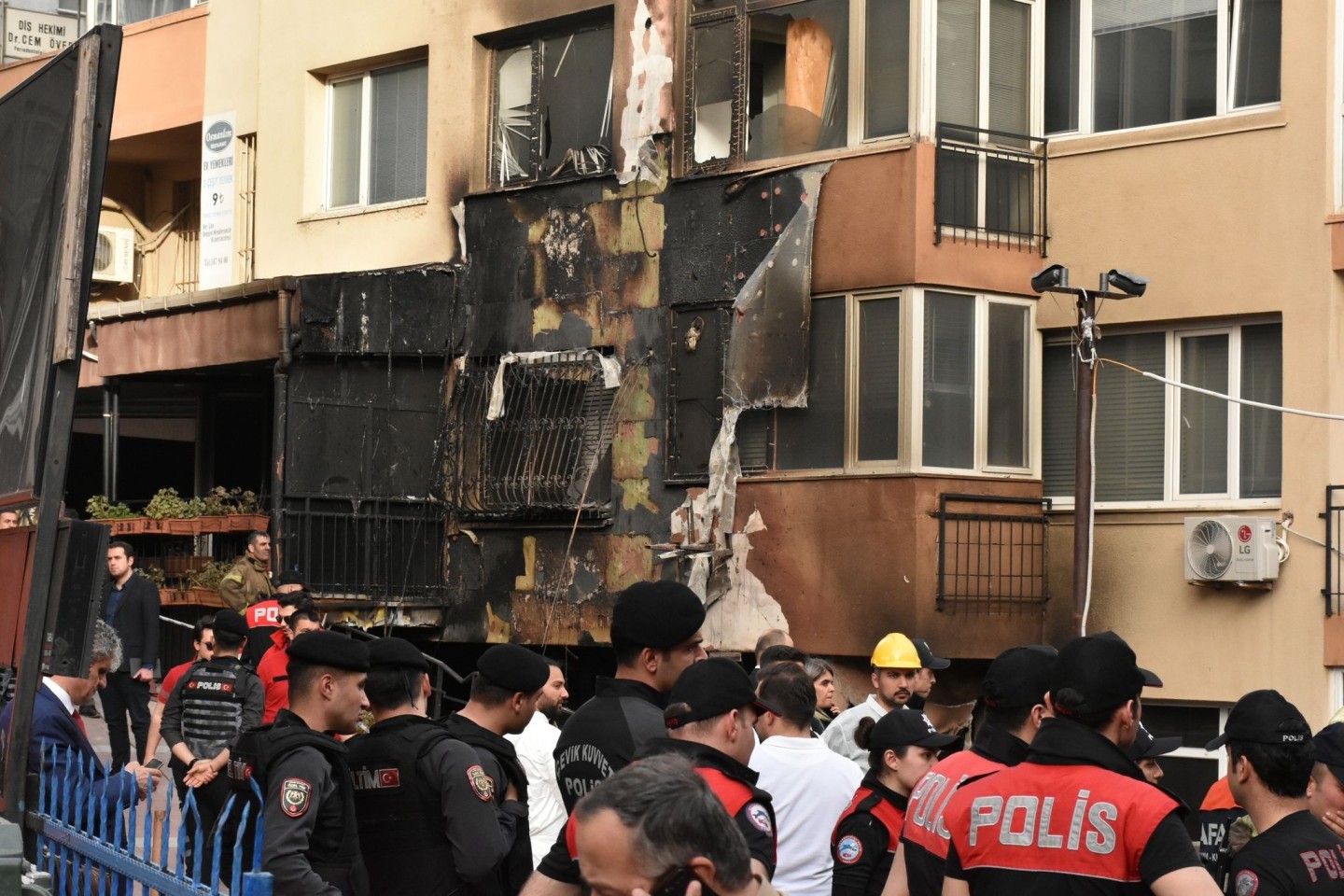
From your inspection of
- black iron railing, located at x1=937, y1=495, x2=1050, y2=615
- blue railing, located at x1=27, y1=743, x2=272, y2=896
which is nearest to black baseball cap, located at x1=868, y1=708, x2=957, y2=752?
blue railing, located at x1=27, y1=743, x2=272, y2=896

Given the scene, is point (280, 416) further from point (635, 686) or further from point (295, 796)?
point (635, 686)

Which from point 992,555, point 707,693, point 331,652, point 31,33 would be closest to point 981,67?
point 992,555

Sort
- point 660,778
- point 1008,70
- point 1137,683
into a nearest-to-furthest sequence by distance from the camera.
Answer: point 660,778 < point 1137,683 < point 1008,70

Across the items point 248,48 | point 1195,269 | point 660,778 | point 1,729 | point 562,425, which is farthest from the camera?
point 248,48

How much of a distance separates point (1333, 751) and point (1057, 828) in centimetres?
150

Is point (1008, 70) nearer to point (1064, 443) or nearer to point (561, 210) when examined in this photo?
point (1064, 443)

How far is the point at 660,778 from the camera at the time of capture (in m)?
3.29

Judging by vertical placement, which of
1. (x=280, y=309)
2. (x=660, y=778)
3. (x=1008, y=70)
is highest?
(x=1008, y=70)

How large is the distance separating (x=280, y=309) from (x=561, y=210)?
300 cm

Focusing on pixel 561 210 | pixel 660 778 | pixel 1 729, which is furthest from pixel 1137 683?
pixel 561 210

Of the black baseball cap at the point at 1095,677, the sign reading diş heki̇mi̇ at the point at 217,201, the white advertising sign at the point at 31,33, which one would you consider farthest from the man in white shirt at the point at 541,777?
the white advertising sign at the point at 31,33

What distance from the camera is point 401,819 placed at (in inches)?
248

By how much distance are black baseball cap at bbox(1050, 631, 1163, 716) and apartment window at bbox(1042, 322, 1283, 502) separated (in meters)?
11.2

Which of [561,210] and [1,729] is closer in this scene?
[1,729]
